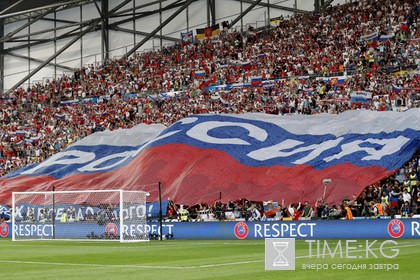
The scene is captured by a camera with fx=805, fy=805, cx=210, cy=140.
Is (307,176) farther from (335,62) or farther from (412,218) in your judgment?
(335,62)

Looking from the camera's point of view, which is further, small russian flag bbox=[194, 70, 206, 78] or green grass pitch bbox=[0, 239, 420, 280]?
small russian flag bbox=[194, 70, 206, 78]

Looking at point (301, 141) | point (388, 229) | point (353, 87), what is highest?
point (353, 87)

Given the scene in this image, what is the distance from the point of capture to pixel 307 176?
3219cm

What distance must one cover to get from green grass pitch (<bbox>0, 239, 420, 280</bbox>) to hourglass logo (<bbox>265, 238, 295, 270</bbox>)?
5.0 inches

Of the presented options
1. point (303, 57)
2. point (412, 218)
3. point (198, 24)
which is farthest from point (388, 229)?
point (198, 24)

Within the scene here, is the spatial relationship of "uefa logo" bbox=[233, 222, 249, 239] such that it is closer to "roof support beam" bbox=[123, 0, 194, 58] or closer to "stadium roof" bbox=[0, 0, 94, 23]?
"stadium roof" bbox=[0, 0, 94, 23]

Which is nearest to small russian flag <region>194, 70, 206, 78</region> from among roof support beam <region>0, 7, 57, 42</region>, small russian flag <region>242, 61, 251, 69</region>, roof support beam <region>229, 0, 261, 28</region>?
small russian flag <region>242, 61, 251, 69</region>

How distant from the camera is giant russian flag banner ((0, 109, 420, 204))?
103ft

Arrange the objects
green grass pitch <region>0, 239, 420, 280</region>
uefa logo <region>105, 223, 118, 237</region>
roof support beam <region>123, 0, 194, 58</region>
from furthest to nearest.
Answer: roof support beam <region>123, 0, 194, 58</region>, uefa logo <region>105, 223, 118, 237</region>, green grass pitch <region>0, 239, 420, 280</region>

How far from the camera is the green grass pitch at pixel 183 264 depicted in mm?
13547

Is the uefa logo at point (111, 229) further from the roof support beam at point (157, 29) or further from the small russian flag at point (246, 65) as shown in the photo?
the roof support beam at point (157, 29)

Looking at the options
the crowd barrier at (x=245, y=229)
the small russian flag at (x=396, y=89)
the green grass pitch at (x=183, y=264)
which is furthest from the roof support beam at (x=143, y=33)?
the green grass pitch at (x=183, y=264)

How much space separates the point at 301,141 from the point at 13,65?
42.8 metres

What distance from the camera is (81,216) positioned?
1268 inches
